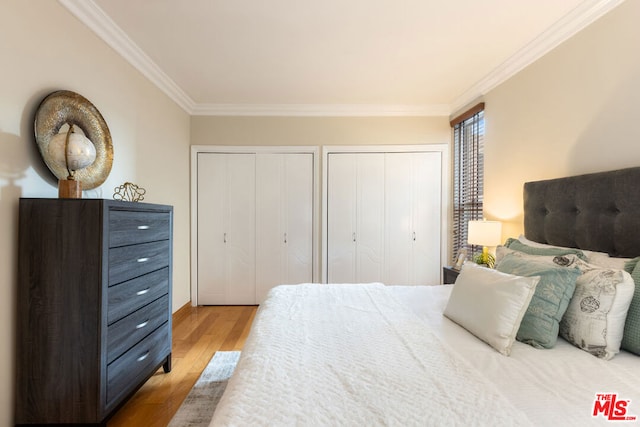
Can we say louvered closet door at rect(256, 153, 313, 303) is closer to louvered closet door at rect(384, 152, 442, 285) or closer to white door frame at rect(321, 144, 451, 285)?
white door frame at rect(321, 144, 451, 285)

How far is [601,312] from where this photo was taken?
1.19 m

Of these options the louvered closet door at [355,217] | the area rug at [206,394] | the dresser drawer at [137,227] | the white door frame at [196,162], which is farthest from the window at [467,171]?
the dresser drawer at [137,227]

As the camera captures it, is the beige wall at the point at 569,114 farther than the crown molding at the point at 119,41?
No

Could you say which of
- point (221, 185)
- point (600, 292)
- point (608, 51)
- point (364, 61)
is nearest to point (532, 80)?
point (608, 51)

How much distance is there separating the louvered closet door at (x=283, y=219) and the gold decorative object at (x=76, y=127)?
5.98ft

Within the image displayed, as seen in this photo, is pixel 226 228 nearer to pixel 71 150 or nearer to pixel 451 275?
pixel 71 150

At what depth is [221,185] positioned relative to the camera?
3721mm

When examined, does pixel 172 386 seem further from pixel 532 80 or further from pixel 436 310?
pixel 532 80

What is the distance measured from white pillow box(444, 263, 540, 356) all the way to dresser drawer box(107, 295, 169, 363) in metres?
1.78

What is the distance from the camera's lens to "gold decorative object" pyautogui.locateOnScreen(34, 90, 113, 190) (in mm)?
1596

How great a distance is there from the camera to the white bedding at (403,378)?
807 mm

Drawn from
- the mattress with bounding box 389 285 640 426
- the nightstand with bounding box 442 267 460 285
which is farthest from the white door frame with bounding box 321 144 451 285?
the mattress with bounding box 389 285 640 426

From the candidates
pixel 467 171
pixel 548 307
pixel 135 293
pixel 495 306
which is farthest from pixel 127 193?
pixel 467 171

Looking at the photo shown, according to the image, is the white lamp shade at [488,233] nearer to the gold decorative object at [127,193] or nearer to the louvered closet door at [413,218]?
the louvered closet door at [413,218]
